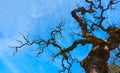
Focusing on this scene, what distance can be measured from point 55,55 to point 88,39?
2.77 m

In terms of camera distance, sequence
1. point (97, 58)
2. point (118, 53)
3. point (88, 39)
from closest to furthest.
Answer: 1. point (97, 58)
2. point (88, 39)
3. point (118, 53)

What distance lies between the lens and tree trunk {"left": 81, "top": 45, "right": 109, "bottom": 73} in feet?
44.2

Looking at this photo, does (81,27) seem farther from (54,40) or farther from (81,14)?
(54,40)

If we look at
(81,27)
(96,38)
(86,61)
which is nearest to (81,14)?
(81,27)

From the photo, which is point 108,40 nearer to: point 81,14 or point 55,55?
point 81,14

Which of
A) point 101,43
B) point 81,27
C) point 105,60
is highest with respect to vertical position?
point 81,27

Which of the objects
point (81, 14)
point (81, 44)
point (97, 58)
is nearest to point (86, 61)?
point (97, 58)

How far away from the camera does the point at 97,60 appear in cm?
1369

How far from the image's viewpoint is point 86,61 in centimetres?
1391

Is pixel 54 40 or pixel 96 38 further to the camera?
pixel 54 40

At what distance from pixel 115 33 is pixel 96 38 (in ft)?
3.48

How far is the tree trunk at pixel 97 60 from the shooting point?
44.2 ft

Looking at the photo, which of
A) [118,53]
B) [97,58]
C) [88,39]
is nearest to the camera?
[97,58]

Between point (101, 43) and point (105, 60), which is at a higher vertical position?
point (101, 43)
